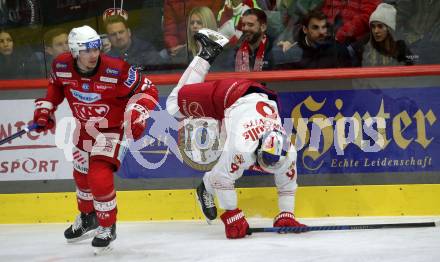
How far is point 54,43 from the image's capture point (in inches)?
260

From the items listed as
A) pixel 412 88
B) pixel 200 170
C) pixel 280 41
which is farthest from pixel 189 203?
pixel 412 88

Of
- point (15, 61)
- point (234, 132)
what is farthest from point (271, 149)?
point (15, 61)

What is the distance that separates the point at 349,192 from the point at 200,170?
1.10 meters

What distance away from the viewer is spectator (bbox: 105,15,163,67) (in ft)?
21.4

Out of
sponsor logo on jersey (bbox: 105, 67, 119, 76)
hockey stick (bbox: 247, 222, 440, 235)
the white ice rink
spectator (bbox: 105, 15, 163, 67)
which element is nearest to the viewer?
the white ice rink

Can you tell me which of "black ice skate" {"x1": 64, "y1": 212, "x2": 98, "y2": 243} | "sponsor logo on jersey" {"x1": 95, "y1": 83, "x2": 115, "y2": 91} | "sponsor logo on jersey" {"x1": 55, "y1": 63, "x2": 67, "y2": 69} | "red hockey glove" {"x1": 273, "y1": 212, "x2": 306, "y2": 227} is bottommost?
"black ice skate" {"x1": 64, "y1": 212, "x2": 98, "y2": 243}

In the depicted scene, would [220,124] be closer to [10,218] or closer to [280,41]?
[280,41]

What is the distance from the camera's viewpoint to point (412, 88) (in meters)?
6.24

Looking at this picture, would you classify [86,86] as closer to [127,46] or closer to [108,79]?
[108,79]

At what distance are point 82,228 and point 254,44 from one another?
183 cm

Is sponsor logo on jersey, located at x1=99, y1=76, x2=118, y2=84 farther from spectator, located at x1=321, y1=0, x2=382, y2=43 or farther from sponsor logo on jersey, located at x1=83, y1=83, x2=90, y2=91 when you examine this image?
spectator, located at x1=321, y1=0, x2=382, y2=43

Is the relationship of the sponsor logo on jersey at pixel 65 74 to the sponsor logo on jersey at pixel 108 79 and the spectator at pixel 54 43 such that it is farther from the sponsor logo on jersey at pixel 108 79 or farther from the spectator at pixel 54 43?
the spectator at pixel 54 43

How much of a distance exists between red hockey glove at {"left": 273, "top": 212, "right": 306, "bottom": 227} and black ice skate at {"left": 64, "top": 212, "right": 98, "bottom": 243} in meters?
1.21

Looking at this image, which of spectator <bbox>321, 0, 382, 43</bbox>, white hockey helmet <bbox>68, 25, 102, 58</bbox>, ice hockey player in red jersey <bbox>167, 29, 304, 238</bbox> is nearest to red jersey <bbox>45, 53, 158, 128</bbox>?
white hockey helmet <bbox>68, 25, 102, 58</bbox>
